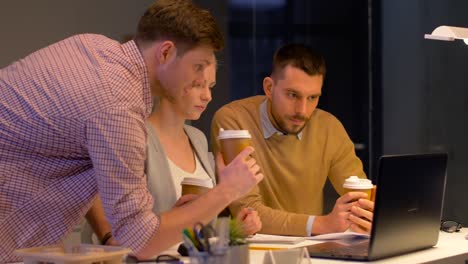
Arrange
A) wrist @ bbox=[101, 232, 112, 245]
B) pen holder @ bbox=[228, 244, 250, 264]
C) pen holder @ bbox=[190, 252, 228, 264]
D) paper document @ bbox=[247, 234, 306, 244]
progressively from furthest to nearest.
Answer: paper document @ bbox=[247, 234, 306, 244] < wrist @ bbox=[101, 232, 112, 245] < pen holder @ bbox=[228, 244, 250, 264] < pen holder @ bbox=[190, 252, 228, 264]

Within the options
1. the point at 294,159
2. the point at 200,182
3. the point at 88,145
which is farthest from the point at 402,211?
the point at 294,159

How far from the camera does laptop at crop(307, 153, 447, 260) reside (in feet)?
7.54

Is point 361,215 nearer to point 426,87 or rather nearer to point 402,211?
point 402,211

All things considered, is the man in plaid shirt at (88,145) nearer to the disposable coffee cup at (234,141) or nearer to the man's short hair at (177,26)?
the man's short hair at (177,26)

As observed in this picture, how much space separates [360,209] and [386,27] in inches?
117

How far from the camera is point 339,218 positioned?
2.84 metres

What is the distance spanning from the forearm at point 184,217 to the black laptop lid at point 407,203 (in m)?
0.44

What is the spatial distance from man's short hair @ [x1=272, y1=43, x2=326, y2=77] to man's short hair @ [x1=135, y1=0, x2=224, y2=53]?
1.08 metres

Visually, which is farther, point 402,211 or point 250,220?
point 250,220

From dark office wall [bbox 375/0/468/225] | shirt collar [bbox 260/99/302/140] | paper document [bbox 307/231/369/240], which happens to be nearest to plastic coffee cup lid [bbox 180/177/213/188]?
paper document [bbox 307/231/369/240]

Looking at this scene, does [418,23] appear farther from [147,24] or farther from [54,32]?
[147,24]

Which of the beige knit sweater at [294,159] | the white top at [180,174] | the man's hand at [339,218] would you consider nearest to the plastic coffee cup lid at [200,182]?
the white top at [180,174]

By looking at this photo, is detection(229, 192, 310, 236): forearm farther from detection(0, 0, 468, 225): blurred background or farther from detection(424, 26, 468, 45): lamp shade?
detection(0, 0, 468, 225): blurred background

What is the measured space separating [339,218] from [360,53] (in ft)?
9.82
